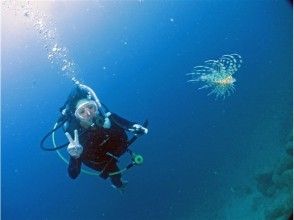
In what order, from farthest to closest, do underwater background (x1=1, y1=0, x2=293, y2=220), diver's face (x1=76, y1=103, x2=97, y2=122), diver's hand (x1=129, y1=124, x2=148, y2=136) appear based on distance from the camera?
1. underwater background (x1=1, y1=0, x2=293, y2=220)
2. diver's face (x1=76, y1=103, x2=97, y2=122)
3. diver's hand (x1=129, y1=124, x2=148, y2=136)

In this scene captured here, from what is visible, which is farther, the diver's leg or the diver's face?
the diver's leg

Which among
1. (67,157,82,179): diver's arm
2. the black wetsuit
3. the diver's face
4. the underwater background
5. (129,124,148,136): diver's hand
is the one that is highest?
the underwater background

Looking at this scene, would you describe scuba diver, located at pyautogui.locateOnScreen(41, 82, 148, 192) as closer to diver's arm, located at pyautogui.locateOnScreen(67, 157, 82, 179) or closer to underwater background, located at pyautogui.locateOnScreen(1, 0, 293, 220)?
diver's arm, located at pyautogui.locateOnScreen(67, 157, 82, 179)

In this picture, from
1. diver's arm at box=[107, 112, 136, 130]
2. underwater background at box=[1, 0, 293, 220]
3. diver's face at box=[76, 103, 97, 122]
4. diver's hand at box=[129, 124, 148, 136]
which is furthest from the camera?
underwater background at box=[1, 0, 293, 220]

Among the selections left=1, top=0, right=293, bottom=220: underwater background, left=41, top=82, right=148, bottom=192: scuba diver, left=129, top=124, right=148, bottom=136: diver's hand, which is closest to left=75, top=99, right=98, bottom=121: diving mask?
left=41, top=82, right=148, bottom=192: scuba diver

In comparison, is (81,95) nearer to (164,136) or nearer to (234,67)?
(234,67)

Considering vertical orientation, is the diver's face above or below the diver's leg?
above

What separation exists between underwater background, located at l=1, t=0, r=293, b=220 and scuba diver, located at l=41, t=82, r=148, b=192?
133 centimetres

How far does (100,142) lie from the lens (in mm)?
4559

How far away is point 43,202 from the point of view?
736 centimetres

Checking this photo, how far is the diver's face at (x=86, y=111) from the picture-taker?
4324 millimetres

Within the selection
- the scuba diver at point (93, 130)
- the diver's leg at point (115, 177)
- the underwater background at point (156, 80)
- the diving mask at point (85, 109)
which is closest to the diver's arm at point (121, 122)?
the scuba diver at point (93, 130)

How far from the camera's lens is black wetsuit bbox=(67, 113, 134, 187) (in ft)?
14.7

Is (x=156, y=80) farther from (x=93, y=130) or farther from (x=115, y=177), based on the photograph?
(x=93, y=130)
